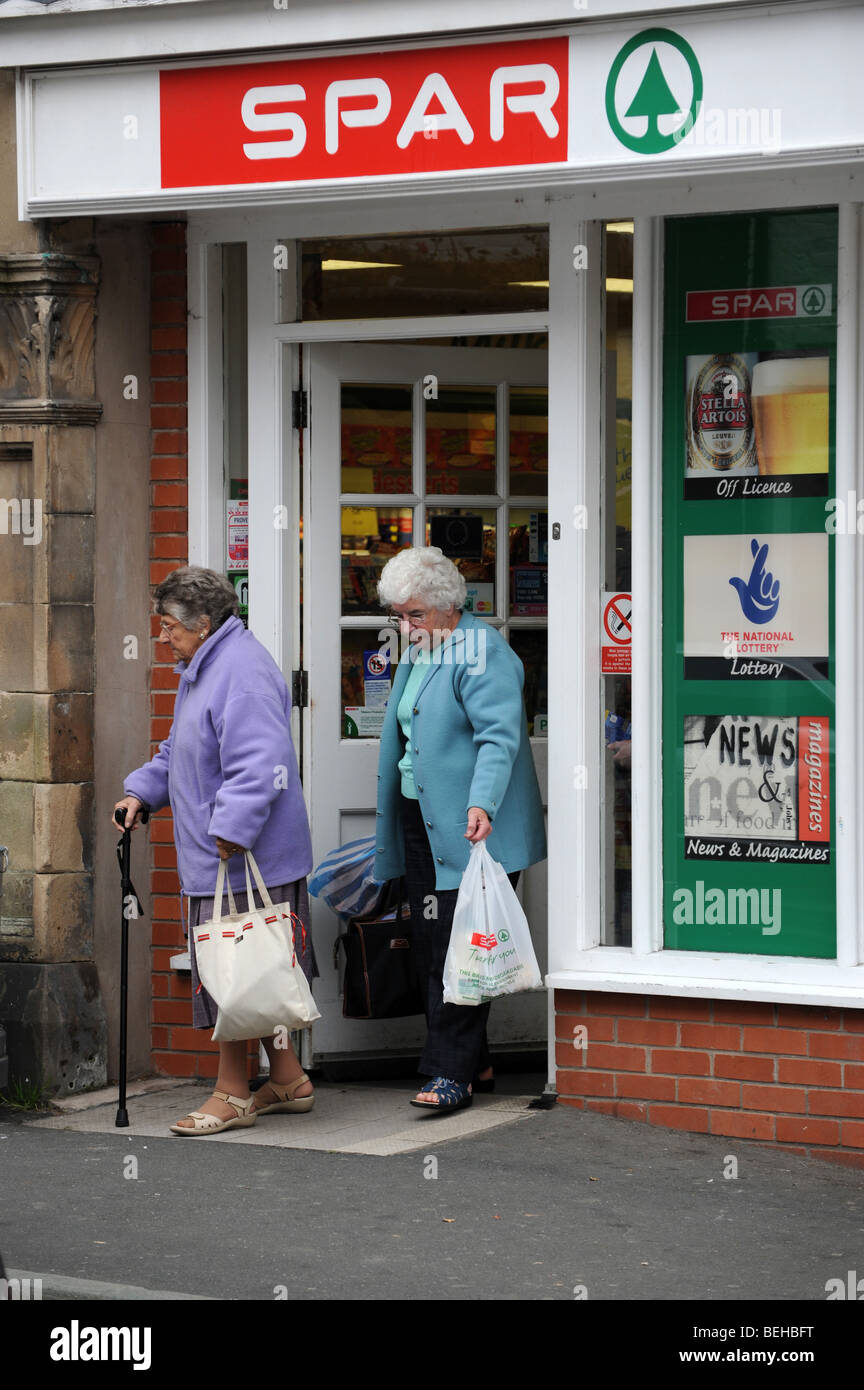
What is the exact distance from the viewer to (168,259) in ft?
24.8

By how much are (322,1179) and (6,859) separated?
1849 millimetres

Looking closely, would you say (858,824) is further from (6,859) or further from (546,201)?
(6,859)

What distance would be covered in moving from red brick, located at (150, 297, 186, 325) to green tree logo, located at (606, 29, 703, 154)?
198 cm

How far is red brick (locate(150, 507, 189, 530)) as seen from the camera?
297 inches

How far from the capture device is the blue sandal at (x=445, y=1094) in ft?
22.6

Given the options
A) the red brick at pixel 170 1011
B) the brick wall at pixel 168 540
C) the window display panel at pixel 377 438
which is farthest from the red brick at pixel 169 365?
the red brick at pixel 170 1011

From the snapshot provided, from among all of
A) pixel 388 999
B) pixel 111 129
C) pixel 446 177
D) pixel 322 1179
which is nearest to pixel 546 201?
pixel 446 177

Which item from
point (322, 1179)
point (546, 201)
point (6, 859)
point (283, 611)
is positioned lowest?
point (322, 1179)

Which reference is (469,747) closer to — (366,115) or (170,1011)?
(170,1011)

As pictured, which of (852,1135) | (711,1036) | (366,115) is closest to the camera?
(852,1135)

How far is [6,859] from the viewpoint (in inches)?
283

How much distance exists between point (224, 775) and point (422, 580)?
979 mm

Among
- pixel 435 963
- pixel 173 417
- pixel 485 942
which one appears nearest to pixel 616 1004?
pixel 485 942

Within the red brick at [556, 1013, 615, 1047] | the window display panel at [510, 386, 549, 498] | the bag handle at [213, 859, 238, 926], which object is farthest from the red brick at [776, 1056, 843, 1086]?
the window display panel at [510, 386, 549, 498]
